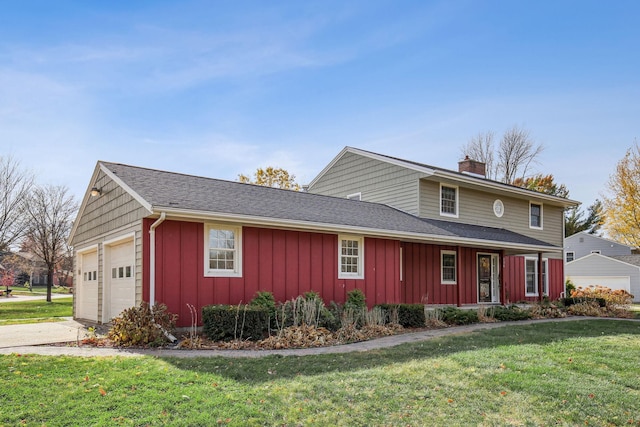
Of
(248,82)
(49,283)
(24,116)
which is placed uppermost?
(248,82)

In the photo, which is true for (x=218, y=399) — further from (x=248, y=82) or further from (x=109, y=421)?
(x=248, y=82)

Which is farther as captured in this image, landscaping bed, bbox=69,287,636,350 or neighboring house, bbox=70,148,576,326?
neighboring house, bbox=70,148,576,326

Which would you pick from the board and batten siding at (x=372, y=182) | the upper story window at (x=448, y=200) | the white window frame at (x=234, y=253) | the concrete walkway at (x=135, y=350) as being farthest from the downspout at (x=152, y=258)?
the upper story window at (x=448, y=200)

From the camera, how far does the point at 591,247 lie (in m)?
39.5

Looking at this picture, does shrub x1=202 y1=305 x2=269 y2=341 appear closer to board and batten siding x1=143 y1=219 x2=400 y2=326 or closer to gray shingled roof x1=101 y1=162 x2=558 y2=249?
board and batten siding x1=143 y1=219 x2=400 y2=326

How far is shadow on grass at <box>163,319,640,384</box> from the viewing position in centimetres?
724

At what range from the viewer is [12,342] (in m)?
10.2

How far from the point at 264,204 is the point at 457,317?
20.0ft

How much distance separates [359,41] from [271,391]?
9.60 m

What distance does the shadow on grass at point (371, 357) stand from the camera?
7238 mm

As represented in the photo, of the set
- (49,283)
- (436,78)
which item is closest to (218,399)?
(436,78)

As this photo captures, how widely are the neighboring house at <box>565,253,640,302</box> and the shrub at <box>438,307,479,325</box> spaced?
23735 millimetres

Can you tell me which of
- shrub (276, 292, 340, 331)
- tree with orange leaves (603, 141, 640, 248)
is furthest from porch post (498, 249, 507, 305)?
tree with orange leaves (603, 141, 640, 248)

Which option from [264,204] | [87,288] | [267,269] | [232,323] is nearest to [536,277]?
[264,204]
